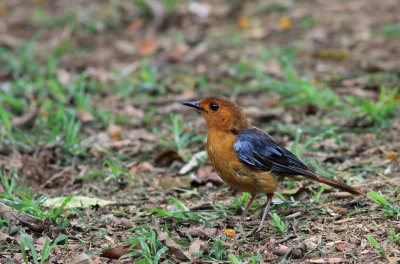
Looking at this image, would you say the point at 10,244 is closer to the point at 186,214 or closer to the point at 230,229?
the point at 186,214

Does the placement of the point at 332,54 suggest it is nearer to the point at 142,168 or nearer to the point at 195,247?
the point at 142,168

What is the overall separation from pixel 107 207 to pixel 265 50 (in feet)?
16.0

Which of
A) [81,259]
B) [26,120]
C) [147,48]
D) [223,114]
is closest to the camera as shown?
[81,259]

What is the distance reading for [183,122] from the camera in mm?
6879

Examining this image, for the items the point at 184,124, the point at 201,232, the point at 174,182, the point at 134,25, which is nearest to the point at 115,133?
the point at 184,124

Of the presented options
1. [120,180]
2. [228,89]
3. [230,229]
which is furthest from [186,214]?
[228,89]

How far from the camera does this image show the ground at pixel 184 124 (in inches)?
158

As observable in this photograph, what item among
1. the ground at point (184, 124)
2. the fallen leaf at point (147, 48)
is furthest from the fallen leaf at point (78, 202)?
the fallen leaf at point (147, 48)

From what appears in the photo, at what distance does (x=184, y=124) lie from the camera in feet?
22.1

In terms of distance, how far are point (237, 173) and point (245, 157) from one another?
0.16 metres

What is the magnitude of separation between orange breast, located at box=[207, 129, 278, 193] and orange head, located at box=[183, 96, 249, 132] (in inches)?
8.9

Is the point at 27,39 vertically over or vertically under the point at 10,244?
over

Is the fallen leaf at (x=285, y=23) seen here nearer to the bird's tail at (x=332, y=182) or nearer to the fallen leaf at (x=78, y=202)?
the bird's tail at (x=332, y=182)

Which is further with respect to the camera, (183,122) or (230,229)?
(183,122)
